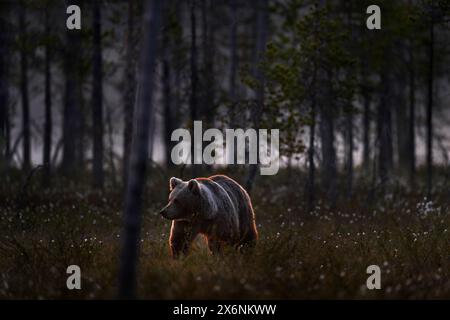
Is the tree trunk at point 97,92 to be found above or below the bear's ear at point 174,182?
above

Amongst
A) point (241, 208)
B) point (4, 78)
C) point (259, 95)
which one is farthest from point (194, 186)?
point (4, 78)

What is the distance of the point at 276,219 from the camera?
14500mm

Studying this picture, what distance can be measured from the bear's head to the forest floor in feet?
1.97

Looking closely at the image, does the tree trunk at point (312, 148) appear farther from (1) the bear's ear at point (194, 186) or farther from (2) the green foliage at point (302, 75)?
(1) the bear's ear at point (194, 186)

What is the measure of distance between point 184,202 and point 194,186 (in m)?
0.26

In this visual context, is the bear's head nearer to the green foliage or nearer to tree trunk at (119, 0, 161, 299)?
tree trunk at (119, 0, 161, 299)

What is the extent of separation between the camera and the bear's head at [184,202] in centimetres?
867

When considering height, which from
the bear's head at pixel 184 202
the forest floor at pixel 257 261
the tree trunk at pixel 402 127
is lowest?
the forest floor at pixel 257 261

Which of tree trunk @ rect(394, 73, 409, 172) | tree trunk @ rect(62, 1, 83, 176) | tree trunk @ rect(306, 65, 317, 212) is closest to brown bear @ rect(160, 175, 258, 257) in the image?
tree trunk @ rect(306, 65, 317, 212)

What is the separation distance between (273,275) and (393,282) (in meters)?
1.60

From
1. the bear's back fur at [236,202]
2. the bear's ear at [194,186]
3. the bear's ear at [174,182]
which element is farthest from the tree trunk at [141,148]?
the bear's back fur at [236,202]

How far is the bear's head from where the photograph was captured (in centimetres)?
867
